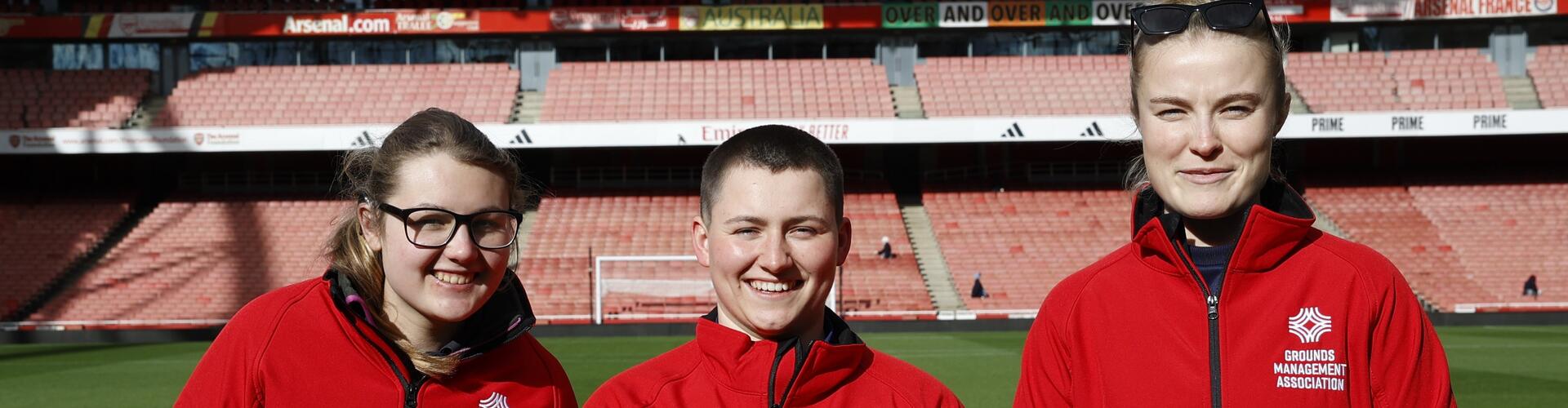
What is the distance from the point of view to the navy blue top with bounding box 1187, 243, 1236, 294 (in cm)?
244

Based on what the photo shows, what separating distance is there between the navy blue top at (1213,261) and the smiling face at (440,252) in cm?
168

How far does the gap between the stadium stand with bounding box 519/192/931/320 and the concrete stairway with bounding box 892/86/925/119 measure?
2297mm

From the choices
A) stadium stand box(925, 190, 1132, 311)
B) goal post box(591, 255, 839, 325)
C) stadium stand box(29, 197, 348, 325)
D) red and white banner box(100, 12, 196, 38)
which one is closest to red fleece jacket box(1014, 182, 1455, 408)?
goal post box(591, 255, 839, 325)

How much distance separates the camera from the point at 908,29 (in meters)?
31.6

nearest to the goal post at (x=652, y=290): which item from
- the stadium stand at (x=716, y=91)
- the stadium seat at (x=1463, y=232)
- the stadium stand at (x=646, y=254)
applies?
the stadium stand at (x=646, y=254)

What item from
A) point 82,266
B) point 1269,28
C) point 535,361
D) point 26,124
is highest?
point 1269,28

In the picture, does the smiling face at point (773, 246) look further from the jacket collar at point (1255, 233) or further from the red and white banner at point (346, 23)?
the red and white banner at point (346, 23)

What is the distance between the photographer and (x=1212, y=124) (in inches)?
91.1

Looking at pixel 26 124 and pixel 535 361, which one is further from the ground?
pixel 535 361

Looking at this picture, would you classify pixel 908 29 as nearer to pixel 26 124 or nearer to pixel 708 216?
pixel 26 124

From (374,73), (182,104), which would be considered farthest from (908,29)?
(182,104)

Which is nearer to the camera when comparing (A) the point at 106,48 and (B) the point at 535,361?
(B) the point at 535,361

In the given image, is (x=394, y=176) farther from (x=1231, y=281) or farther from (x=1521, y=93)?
(x=1521, y=93)

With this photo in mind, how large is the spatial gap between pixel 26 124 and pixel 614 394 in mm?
32976
